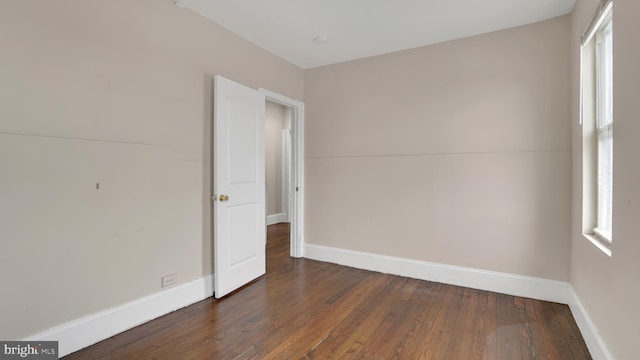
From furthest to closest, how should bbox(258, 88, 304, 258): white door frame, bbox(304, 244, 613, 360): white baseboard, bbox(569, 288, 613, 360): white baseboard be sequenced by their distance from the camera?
bbox(258, 88, 304, 258): white door frame
bbox(304, 244, 613, 360): white baseboard
bbox(569, 288, 613, 360): white baseboard

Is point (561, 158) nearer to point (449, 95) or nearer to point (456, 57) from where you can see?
point (449, 95)

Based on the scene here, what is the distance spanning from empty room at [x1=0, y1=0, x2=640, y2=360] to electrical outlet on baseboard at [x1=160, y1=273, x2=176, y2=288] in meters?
0.01

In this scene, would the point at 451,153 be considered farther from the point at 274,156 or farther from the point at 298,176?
the point at 274,156

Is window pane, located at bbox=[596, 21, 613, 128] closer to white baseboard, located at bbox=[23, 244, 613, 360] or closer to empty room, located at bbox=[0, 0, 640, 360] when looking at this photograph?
empty room, located at bbox=[0, 0, 640, 360]

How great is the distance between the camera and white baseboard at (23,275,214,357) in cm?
201

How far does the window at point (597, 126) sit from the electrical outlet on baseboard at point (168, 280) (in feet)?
10.5

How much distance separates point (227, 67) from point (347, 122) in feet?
5.39

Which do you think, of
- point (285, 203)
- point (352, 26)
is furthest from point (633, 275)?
point (285, 203)

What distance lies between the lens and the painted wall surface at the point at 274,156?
277 inches

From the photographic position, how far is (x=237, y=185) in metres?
3.19

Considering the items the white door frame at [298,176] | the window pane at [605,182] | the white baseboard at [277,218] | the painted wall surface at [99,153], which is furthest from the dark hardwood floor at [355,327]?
the white baseboard at [277,218]

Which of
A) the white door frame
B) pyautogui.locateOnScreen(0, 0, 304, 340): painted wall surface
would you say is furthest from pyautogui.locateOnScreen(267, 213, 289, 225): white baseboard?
pyautogui.locateOnScreen(0, 0, 304, 340): painted wall surface

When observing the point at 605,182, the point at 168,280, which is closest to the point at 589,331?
the point at 605,182

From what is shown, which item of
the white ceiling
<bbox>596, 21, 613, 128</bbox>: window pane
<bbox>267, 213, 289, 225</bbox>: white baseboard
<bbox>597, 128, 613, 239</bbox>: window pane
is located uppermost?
the white ceiling
